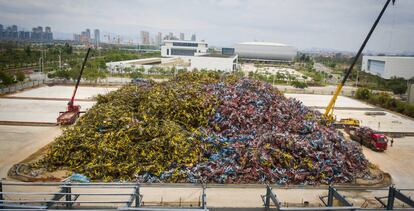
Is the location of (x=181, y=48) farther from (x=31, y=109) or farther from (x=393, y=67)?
(x=31, y=109)

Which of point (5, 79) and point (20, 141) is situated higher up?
point (5, 79)

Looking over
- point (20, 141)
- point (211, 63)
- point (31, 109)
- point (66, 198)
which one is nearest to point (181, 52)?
point (211, 63)

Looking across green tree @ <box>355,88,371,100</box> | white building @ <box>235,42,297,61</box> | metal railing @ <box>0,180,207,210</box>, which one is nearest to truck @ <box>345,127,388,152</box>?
metal railing @ <box>0,180,207,210</box>

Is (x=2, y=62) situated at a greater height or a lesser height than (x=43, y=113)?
greater

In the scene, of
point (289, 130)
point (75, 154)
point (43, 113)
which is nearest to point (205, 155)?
point (289, 130)

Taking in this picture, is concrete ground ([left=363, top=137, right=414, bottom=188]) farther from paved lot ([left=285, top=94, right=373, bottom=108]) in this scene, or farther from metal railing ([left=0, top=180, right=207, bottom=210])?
paved lot ([left=285, top=94, right=373, bottom=108])

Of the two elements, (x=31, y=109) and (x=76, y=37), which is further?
(x=76, y=37)

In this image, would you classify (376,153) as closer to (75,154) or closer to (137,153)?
(137,153)

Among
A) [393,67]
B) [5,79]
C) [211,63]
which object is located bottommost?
[5,79]
